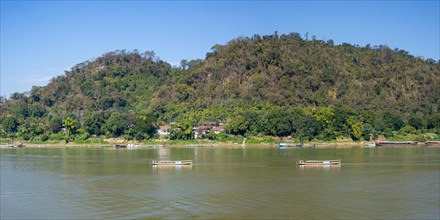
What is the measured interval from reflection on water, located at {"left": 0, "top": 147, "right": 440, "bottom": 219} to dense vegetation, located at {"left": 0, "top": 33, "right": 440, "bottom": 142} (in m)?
22.5

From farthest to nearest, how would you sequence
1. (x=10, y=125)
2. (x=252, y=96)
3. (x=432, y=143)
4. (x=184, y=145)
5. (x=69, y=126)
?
1. (x=252, y=96)
2. (x=10, y=125)
3. (x=69, y=126)
4. (x=184, y=145)
5. (x=432, y=143)

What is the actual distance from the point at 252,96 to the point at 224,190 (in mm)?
48582

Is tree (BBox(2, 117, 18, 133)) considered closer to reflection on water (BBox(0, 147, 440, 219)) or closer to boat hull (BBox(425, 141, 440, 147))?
reflection on water (BBox(0, 147, 440, 219))

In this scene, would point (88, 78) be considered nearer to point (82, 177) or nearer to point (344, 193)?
point (82, 177)

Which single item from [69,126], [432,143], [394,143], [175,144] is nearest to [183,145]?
[175,144]

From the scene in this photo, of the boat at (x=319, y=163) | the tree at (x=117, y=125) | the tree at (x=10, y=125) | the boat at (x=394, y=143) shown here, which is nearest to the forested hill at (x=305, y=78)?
the tree at (x=117, y=125)

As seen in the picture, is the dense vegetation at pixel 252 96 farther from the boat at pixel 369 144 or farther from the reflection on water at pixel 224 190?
the reflection on water at pixel 224 190

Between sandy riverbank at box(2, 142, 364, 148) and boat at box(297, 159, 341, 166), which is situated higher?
sandy riverbank at box(2, 142, 364, 148)

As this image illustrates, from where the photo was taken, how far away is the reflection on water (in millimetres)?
18297

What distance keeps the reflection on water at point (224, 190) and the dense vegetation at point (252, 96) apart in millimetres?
22527

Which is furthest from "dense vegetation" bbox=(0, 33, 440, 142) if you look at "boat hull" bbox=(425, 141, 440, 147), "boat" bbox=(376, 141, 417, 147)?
"boat hull" bbox=(425, 141, 440, 147)

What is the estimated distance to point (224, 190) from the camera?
2261 centimetres

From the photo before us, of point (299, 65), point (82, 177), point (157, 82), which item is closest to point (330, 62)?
point (299, 65)

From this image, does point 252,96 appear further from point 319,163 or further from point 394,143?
point 319,163
